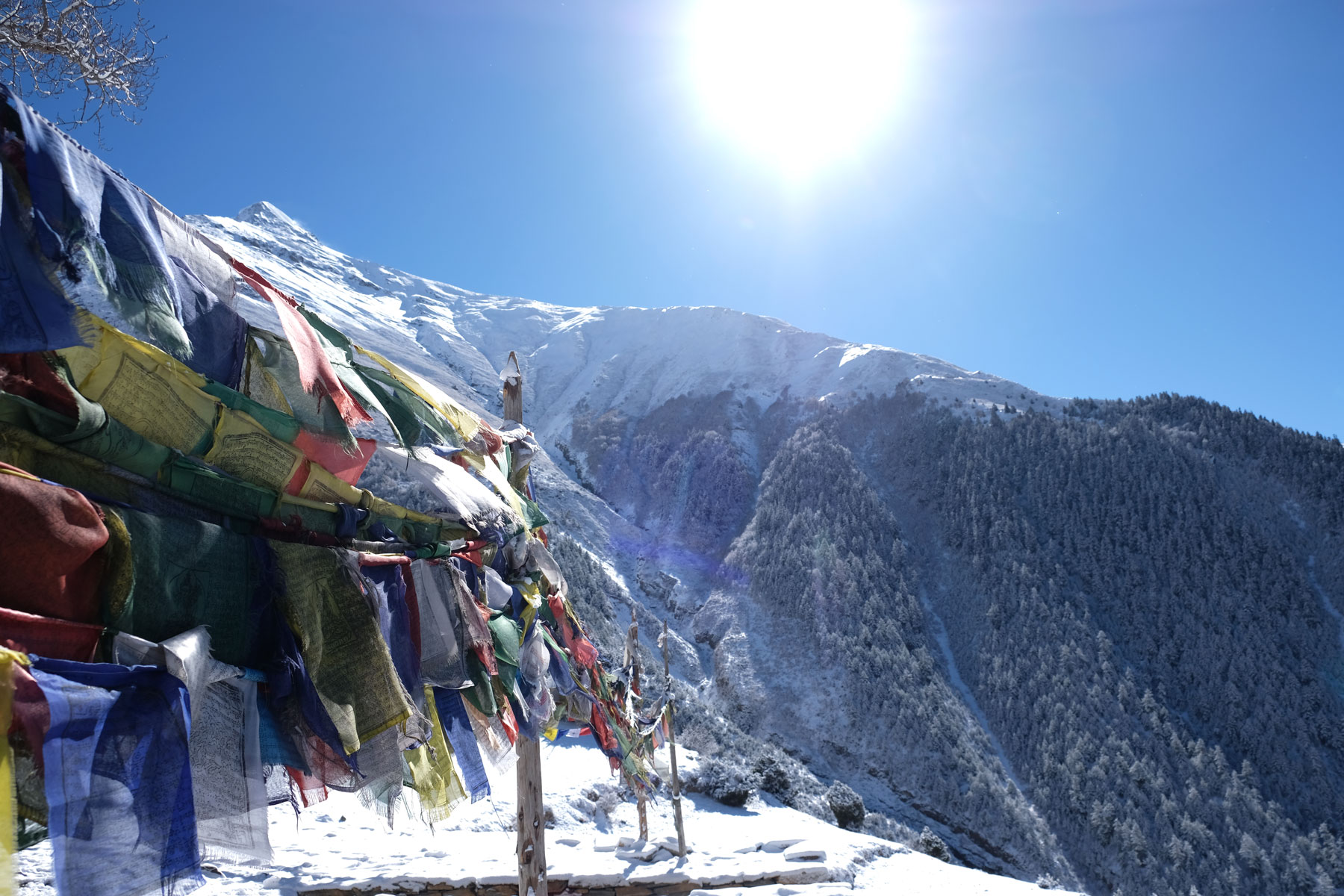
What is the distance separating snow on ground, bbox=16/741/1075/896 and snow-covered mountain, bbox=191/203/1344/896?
4281mm

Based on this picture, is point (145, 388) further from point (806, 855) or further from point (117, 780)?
point (806, 855)

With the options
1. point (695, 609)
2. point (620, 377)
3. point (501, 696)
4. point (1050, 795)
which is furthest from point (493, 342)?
point (501, 696)

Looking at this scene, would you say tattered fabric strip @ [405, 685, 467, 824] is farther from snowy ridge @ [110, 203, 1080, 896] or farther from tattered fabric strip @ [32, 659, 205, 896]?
snowy ridge @ [110, 203, 1080, 896]

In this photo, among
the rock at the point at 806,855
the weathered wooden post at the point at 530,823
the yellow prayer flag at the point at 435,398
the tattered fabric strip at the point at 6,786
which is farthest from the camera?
the rock at the point at 806,855

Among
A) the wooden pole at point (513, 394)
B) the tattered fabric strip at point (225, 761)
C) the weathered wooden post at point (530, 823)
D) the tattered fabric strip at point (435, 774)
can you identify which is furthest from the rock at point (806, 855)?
the tattered fabric strip at point (225, 761)

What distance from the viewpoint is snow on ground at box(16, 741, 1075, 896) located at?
9.01m

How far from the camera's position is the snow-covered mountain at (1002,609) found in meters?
25.7

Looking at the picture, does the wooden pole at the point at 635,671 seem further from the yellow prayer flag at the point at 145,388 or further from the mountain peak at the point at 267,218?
the mountain peak at the point at 267,218

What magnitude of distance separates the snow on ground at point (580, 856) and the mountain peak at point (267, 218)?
154 metres

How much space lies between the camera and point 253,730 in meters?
2.20

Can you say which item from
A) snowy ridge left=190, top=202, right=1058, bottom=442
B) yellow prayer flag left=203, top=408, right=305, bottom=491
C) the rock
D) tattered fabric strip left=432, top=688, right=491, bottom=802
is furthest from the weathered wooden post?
snowy ridge left=190, top=202, right=1058, bottom=442

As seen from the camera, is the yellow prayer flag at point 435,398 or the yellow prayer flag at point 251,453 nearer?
the yellow prayer flag at point 251,453

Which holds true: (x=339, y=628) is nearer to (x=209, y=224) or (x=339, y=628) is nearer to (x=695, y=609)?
(x=695, y=609)

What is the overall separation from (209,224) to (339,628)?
13465 cm
